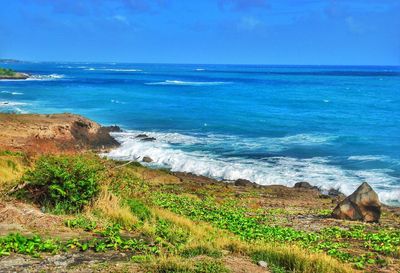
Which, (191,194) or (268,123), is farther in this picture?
(268,123)

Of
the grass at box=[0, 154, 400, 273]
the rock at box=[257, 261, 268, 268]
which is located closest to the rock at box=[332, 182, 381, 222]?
the grass at box=[0, 154, 400, 273]

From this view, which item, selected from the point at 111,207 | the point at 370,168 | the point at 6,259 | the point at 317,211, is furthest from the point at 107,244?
the point at 370,168

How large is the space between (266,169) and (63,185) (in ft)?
67.9

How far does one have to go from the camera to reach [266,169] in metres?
30.5

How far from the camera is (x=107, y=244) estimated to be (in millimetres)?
8914

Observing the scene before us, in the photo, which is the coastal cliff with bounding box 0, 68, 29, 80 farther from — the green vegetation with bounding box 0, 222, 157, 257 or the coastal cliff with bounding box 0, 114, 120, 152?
the green vegetation with bounding box 0, 222, 157, 257

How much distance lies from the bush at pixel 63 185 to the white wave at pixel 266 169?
17.7 metres

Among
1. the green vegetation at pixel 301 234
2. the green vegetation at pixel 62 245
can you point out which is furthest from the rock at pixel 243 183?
the green vegetation at pixel 62 245

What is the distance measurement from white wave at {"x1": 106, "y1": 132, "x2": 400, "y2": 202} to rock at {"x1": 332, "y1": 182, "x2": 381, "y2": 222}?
26.7 feet

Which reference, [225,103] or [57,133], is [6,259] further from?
[225,103]

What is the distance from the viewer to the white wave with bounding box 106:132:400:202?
89.5ft

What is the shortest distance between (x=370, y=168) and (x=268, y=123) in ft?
70.9

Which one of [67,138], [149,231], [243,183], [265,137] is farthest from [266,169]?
[149,231]

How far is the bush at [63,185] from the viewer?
36.6 ft
